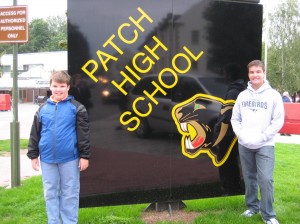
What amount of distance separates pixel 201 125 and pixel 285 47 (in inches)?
1456

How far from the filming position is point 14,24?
5879 millimetres

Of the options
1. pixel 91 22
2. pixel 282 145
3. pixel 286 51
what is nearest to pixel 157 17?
pixel 91 22

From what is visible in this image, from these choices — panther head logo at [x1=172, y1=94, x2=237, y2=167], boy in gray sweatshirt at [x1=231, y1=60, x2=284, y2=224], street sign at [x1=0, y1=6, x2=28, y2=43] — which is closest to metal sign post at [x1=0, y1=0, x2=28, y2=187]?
street sign at [x1=0, y1=6, x2=28, y2=43]

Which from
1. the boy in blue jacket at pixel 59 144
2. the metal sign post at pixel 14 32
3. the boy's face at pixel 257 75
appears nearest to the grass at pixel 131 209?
the metal sign post at pixel 14 32

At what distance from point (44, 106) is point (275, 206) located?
331 centimetres

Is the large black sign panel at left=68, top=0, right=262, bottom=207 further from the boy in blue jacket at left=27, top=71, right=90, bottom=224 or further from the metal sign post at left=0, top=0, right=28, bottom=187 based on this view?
the metal sign post at left=0, top=0, right=28, bottom=187

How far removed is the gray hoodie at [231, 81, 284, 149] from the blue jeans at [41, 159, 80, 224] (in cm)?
189

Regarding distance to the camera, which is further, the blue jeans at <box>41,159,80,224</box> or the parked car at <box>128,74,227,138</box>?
the parked car at <box>128,74,227,138</box>

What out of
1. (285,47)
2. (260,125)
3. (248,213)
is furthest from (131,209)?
(285,47)

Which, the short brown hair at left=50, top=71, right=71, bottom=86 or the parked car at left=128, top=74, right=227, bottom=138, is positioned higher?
the short brown hair at left=50, top=71, right=71, bottom=86

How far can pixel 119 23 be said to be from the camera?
4.22m

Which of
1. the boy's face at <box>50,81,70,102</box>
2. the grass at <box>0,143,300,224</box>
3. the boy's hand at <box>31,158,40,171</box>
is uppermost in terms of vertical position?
the boy's face at <box>50,81,70,102</box>

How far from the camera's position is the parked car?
4.35m

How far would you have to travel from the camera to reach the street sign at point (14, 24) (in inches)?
230
